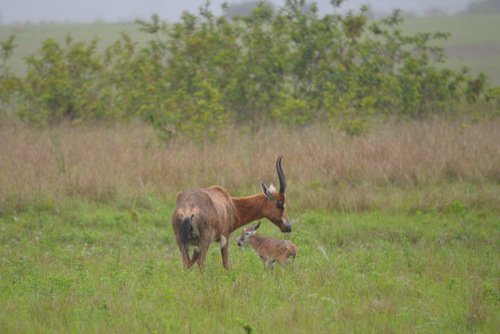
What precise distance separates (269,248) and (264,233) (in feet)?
5.28

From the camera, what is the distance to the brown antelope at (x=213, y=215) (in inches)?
243

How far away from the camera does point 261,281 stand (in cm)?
619

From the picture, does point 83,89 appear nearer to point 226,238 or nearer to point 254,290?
point 226,238

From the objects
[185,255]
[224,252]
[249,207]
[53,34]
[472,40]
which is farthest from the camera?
[53,34]

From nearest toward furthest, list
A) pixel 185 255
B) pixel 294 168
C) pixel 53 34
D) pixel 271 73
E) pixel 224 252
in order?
1. pixel 185 255
2. pixel 224 252
3. pixel 294 168
4. pixel 271 73
5. pixel 53 34

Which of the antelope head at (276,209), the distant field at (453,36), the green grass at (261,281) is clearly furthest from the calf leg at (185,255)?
the distant field at (453,36)

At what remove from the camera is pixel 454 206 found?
9758 mm

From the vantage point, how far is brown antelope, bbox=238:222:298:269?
7.13m

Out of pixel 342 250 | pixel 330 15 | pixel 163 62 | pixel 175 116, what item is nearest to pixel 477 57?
pixel 330 15

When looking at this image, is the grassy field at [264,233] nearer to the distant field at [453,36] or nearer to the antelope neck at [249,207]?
the antelope neck at [249,207]

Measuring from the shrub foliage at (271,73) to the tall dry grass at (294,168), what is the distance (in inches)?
138

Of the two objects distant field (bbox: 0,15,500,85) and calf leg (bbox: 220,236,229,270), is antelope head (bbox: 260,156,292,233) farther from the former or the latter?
distant field (bbox: 0,15,500,85)

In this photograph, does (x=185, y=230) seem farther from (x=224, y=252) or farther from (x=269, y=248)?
(x=269, y=248)

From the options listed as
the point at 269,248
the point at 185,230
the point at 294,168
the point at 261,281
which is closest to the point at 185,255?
the point at 185,230
